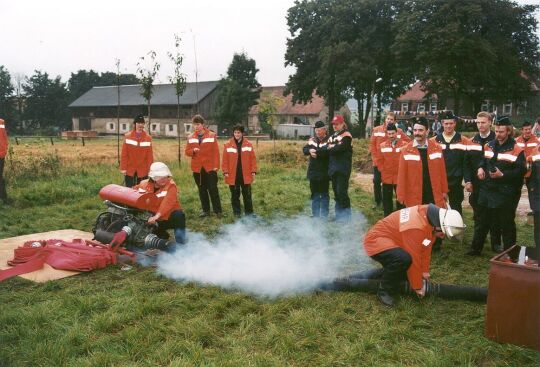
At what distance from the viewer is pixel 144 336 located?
4.14m

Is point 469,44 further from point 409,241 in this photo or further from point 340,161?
point 409,241

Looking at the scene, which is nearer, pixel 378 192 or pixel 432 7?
pixel 378 192

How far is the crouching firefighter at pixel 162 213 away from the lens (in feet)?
20.6

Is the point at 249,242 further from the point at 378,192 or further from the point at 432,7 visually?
the point at 432,7

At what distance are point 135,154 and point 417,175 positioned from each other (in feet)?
18.3

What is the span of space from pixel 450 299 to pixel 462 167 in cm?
296

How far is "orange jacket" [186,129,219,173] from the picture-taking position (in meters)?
9.52

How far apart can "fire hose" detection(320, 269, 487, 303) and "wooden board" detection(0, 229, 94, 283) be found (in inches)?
137

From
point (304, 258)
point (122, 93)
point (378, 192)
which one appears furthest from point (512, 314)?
point (122, 93)

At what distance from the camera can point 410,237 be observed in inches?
181

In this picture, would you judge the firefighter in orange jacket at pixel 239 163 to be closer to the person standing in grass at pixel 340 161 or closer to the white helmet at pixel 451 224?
the person standing in grass at pixel 340 161

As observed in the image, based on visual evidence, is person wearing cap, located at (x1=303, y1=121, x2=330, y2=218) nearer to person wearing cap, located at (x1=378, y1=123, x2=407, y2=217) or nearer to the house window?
person wearing cap, located at (x1=378, y1=123, x2=407, y2=217)

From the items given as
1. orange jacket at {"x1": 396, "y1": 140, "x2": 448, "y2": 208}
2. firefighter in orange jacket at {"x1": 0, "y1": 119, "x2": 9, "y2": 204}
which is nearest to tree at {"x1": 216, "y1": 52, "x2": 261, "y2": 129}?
firefighter in orange jacket at {"x1": 0, "y1": 119, "x2": 9, "y2": 204}

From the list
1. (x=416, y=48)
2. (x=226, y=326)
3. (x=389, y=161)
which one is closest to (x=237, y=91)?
(x=416, y=48)
